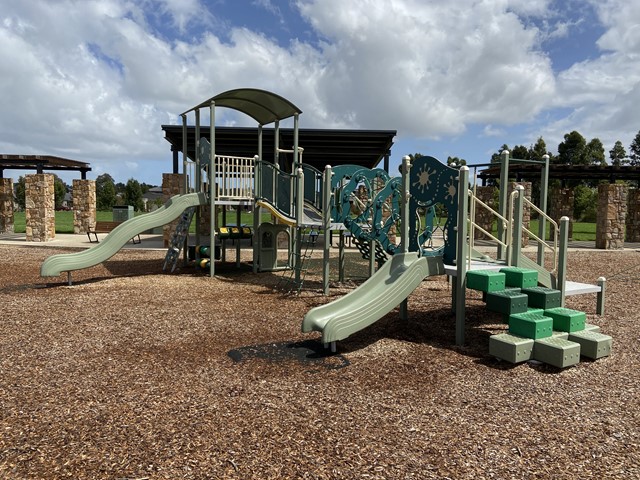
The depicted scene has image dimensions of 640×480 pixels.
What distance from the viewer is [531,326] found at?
537cm

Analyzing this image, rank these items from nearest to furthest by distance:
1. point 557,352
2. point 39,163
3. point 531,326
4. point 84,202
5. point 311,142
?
point 557,352, point 531,326, point 311,142, point 39,163, point 84,202

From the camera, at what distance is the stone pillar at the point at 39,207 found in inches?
761

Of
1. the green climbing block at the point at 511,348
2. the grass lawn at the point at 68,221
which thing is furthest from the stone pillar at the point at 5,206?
the green climbing block at the point at 511,348

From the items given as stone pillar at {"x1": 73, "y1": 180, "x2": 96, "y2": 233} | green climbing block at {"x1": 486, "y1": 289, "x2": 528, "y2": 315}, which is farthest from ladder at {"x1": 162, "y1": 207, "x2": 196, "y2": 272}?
stone pillar at {"x1": 73, "y1": 180, "x2": 96, "y2": 233}

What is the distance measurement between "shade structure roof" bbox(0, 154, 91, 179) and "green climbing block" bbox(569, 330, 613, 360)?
76.8 feet

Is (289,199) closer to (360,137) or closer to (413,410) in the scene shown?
(413,410)

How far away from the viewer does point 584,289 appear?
6.83 meters

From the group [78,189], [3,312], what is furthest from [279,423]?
[78,189]

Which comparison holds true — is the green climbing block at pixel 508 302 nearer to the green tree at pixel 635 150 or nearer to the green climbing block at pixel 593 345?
the green climbing block at pixel 593 345

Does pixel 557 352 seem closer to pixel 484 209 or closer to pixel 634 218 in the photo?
pixel 484 209

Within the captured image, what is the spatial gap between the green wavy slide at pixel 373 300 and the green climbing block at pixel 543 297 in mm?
1106

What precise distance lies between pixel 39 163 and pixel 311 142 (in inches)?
504

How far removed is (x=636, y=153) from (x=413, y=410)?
86.2m

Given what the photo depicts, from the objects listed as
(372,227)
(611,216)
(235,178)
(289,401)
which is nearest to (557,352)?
(289,401)
